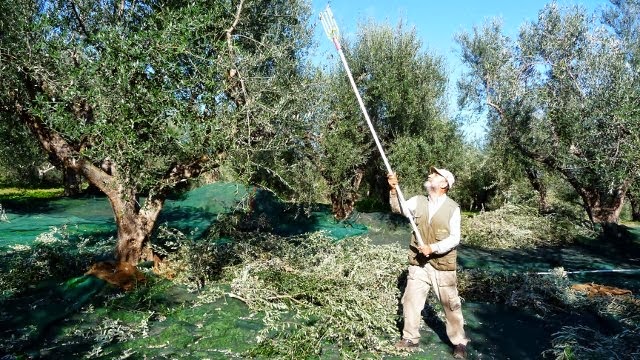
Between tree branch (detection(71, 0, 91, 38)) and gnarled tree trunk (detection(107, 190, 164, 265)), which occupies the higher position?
tree branch (detection(71, 0, 91, 38))

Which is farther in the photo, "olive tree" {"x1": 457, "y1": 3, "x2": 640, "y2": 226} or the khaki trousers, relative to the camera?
"olive tree" {"x1": 457, "y1": 3, "x2": 640, "y2": 226}

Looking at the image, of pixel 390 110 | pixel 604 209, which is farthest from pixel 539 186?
pixel 390 110

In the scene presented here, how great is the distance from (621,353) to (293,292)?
3719 mm

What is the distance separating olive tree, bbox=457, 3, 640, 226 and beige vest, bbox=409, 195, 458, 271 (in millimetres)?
7045

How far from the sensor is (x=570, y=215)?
55.4 ft

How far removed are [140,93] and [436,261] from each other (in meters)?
4.08

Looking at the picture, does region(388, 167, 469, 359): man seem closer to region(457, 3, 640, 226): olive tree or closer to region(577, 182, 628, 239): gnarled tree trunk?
region(457, 3, 640, 226): olive tree

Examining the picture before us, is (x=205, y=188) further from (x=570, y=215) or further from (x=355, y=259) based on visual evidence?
(x=570, y=215)

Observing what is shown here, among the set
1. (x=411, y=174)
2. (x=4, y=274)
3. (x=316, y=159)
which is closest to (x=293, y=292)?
(x=4, y=274)

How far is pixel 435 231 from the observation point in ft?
18.6

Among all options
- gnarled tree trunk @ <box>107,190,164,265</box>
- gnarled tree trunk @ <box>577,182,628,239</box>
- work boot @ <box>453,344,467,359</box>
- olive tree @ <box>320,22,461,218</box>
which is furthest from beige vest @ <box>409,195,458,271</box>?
gnarled tree trunk @ <box>577,182,628,239</box>

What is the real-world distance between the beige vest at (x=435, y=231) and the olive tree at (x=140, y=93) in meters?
2.42

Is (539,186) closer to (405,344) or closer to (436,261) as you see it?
(436,261)

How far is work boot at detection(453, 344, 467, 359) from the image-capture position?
5.50 metres
